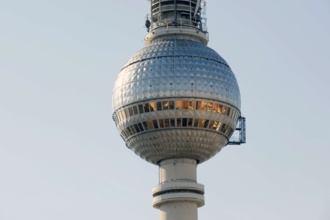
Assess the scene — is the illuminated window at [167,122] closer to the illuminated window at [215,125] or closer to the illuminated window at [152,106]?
the illuminated window at [152,106]

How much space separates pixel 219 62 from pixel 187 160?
14.4 m

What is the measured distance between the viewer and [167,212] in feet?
403

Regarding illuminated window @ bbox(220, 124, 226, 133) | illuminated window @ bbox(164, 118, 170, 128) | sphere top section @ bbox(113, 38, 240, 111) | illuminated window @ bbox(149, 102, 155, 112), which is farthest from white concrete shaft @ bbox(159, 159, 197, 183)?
sphere top section @ bbox(113, 38, 240, 111)

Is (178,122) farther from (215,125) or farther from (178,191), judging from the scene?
(178,191)

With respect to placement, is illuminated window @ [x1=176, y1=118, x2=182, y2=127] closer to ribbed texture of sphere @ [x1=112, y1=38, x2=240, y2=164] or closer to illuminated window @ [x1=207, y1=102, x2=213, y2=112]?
ribbed texture of sphere @ [x1=112, y1=38, x2=240, y2=164]

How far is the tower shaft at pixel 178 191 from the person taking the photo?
122 meters

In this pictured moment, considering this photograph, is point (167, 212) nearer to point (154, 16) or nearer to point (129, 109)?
point (129, 109)

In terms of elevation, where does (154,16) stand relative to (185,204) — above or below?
above

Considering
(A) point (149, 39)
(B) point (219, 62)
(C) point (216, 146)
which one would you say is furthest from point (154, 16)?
(C) point (216, 146)

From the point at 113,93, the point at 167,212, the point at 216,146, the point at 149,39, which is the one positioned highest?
the point at 149,39

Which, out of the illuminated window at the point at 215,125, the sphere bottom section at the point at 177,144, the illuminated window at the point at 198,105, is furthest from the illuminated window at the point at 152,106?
the illuminated window at the point at 215,125

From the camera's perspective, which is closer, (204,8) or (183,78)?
(183,78)

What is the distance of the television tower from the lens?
399ft

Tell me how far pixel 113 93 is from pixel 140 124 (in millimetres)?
8066
